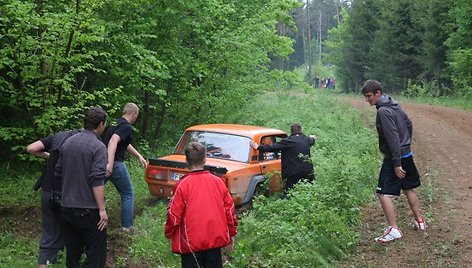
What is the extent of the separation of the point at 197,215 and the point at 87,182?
1475mm

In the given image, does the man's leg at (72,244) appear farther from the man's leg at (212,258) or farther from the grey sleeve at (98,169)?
the man's leg at (212,258)

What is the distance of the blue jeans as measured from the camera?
7855 millimetres

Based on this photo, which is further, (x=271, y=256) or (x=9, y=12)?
(x=9, y=12)

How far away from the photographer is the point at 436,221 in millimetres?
Result: 7965

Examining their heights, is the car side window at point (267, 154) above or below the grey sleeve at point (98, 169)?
below

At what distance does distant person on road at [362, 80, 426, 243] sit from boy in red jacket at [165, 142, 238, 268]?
2.88 metres

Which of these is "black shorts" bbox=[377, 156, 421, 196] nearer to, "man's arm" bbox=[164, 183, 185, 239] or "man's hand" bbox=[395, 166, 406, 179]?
"man's hand" bbox=[395, 166, 406, 179]

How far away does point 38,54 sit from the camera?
337 inches

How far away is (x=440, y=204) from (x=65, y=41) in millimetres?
6559

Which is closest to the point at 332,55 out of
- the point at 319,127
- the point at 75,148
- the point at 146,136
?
the point at 319,127

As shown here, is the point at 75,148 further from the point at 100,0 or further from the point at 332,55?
the point at 332,55

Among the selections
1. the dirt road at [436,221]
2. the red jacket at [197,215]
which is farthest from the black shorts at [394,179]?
the red jacket at [197,215]

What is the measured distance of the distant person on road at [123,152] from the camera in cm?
759

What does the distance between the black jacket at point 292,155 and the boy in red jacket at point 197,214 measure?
4454 mm
